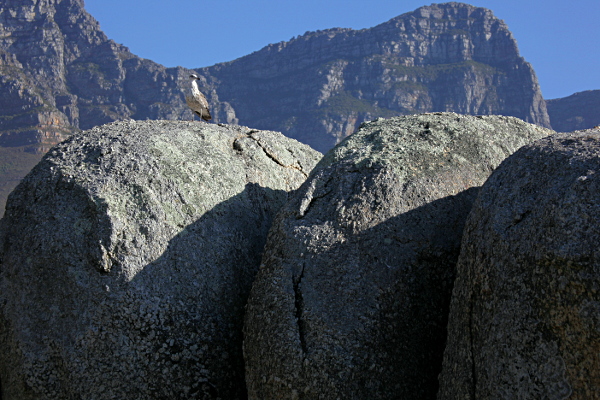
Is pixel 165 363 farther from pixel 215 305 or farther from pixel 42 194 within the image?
pixel 42 194

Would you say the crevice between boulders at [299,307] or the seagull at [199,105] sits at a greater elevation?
the seagull at [199,105]

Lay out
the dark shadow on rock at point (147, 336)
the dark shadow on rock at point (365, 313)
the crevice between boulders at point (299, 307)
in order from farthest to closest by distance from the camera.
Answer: the dark shadow on rock at point (147, 336) → the crevice between boulders at point (299, 307) → the dark shadow on rock at point (365, 313)

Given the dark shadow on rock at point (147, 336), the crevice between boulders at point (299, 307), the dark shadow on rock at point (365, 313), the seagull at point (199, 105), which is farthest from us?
the seagull at point (199, 105)

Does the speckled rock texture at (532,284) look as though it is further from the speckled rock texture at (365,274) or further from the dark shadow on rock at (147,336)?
the dark shadow on rock at (147,336)

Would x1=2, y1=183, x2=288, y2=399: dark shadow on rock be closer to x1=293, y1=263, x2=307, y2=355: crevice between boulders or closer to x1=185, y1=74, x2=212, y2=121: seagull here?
x1=293, y1=263, x2=307, y2=355: crevice between boulders

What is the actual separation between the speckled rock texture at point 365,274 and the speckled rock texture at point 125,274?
55 centimetres

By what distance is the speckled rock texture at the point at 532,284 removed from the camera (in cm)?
411

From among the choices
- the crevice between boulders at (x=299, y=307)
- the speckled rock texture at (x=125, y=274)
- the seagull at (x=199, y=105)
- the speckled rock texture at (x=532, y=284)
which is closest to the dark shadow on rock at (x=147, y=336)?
the speckled rock texture at (x=125, y=274)

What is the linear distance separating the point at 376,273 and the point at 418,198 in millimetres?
1034

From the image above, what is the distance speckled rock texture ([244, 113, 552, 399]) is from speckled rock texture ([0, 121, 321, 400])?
1.81 ft

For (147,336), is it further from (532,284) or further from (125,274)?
(532,284)

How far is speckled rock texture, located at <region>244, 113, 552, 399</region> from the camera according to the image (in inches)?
204

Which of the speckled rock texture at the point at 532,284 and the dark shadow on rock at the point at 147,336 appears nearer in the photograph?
the speckled rock texture at the point at 532,284

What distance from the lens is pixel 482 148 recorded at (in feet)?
22.5
